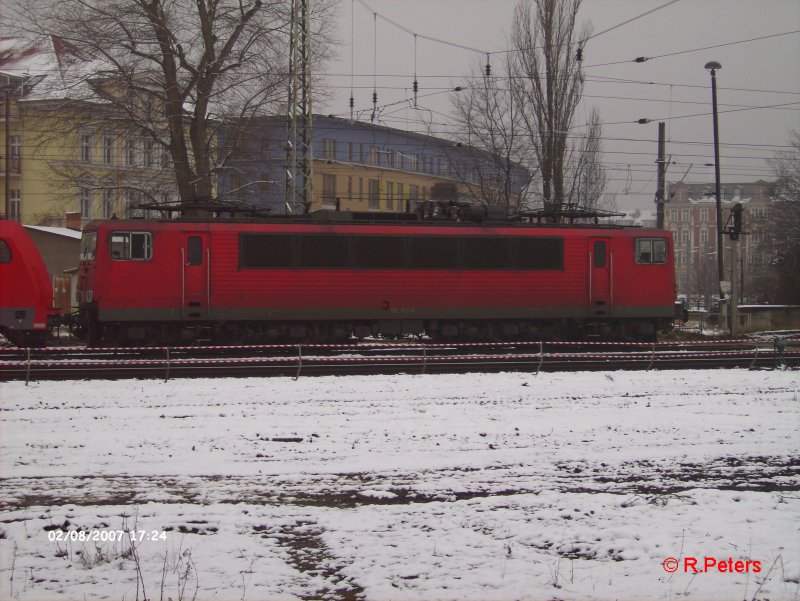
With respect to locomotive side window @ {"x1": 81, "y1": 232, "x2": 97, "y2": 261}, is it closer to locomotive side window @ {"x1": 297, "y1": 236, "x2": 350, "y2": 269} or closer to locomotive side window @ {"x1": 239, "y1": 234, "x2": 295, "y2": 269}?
locomotive side window @ {"x1": 239, "y1": 234, "x2": 295, "y2": 269}

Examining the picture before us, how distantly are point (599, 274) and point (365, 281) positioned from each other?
22.5ft

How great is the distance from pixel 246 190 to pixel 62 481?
19727 mm

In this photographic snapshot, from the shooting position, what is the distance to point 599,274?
72.1 ft

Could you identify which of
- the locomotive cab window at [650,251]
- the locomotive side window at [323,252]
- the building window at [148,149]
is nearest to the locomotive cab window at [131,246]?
the locomotive side window at [323,252]

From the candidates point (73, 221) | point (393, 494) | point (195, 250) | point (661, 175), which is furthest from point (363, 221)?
point (73, 221)

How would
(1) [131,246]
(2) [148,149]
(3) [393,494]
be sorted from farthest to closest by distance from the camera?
1. (2) [148,149]
2. (1) [131,246]
3. (3) [393,494]

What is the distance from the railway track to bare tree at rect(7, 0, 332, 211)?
23.3ft

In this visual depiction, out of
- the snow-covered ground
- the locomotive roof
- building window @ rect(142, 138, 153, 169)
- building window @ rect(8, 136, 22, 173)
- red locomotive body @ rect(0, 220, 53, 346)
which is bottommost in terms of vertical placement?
the snow-covered ground

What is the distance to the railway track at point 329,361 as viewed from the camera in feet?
53.7

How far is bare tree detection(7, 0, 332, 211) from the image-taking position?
2436 cm

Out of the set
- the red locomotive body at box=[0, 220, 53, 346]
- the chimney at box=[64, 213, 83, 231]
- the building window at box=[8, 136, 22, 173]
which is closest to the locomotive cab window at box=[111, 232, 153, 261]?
the red locomotive body at box=[0, 220, 53, 346]

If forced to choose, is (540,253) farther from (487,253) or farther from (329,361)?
(329,361)

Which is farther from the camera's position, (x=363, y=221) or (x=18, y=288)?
(x=363, y=221)

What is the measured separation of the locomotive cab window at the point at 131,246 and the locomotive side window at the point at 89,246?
639 mm
